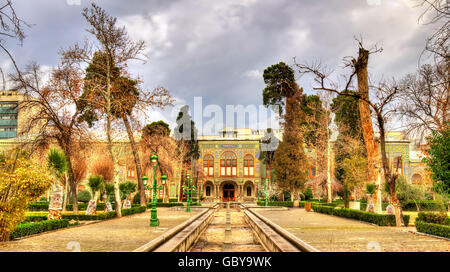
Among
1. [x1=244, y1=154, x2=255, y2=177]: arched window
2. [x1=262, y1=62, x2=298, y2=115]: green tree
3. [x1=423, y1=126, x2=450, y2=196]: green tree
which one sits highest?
[x1=262, y1=62, x2=298, y2=115]: green tree

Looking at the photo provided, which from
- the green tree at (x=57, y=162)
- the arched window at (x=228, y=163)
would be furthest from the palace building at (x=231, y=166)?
the green tree at (x=57, y=162)

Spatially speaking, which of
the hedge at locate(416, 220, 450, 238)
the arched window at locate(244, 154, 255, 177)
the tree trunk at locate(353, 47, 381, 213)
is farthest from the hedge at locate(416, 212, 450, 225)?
the arched window at locate(244, 154, 255, 177)

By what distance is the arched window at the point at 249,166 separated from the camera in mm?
49378

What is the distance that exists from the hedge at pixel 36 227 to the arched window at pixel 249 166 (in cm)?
3771

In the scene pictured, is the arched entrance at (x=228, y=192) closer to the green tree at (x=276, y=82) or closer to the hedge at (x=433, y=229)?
the green tree at (x=276, y=82)

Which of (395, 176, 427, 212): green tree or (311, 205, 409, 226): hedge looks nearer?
(311, 205, 409, 226): hedge

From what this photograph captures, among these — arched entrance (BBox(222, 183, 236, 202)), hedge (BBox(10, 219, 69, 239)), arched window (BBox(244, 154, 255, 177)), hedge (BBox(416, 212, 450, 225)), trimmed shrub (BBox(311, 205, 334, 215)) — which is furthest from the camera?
arched entrance (BBox(222, 183, 236, 202))

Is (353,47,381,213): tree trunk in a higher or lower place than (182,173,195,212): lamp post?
higher

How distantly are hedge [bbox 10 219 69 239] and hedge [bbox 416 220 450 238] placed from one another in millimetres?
12108

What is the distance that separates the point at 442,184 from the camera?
9602mm

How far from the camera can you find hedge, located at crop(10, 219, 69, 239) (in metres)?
9.72

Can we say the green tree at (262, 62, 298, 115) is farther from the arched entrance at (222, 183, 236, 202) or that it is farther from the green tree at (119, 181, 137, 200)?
the arched entrance at (222, 183, 236, 202)
